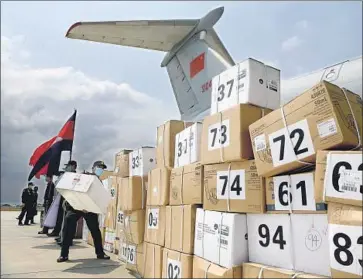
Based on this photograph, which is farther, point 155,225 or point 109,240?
point 109,240

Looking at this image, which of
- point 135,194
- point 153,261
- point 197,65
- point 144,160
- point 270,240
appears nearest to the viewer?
point 270,240

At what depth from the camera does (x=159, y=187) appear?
158 inches

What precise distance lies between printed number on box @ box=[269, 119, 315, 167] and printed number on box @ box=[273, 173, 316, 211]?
0.14 metres

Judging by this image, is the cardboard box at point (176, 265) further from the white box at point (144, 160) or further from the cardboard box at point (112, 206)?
the cardboard box at point (112, 206)

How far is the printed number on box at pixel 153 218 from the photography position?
4.01 meters

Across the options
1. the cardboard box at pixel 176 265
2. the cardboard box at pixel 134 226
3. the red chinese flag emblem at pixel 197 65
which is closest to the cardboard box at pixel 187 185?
the cardboard box at pixel 176 265

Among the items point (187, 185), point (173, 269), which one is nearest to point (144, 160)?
point (187, 185)

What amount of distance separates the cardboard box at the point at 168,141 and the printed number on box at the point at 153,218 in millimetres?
548

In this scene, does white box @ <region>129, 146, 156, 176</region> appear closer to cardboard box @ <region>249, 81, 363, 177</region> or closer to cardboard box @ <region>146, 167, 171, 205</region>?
cardboard box @ <region>146, 167, 171, 205</region>

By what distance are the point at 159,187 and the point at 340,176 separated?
2.31 m

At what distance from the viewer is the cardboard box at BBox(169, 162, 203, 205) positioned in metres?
3.35

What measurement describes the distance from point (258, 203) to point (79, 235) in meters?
5.90

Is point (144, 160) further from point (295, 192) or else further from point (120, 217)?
point (295, 192)

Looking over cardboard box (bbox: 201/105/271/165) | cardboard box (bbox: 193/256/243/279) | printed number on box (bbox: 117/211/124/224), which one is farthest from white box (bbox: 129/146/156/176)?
cardboard box (bbox: 193/256/243/279)
